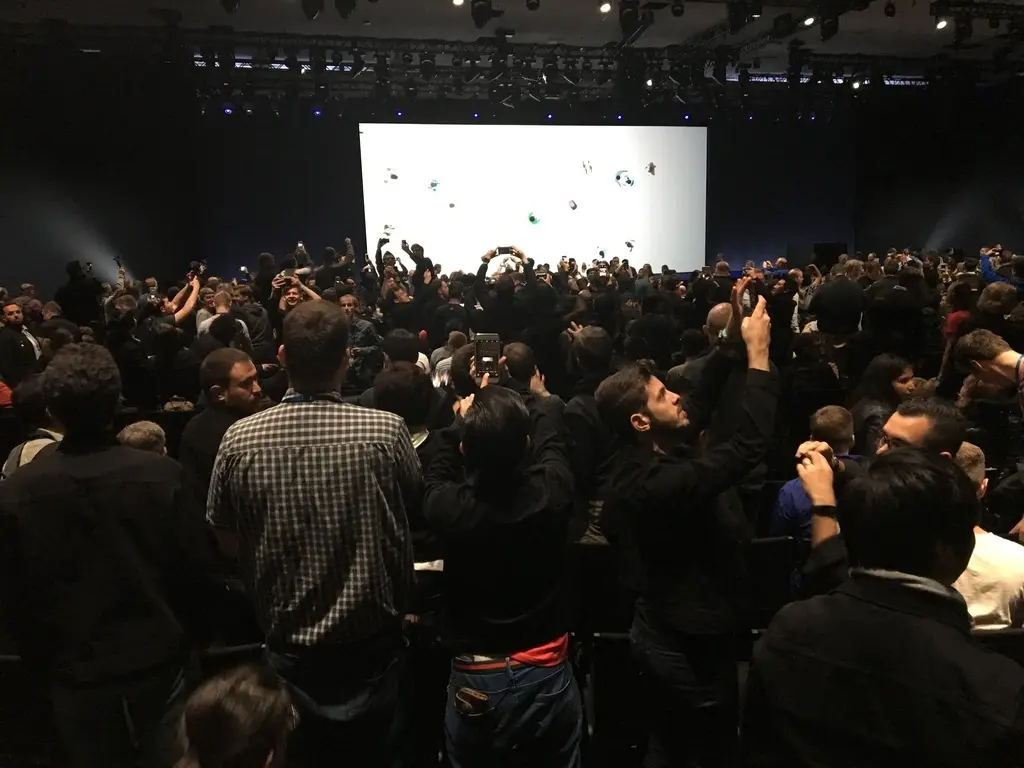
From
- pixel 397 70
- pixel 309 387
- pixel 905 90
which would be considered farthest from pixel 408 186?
pixel 309 387

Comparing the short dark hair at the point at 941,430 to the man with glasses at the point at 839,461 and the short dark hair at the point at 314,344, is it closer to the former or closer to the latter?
the man with glasses at the point at 839,461

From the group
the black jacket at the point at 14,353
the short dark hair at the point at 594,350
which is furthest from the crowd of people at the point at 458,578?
the black jacket at the point at 14,353

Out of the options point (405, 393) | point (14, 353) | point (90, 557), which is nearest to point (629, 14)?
point (14, 353)

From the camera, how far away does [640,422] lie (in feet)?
6.90

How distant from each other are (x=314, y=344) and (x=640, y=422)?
932mm

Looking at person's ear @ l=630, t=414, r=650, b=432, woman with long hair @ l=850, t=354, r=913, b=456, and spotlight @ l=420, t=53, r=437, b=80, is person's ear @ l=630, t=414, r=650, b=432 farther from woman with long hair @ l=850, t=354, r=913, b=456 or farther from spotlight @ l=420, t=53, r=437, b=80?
spotlight @ l=420, t=53, r=437, b=80

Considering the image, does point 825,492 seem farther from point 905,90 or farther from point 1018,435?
point 905,90

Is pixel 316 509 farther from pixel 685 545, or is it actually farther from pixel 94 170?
pixel 94 170

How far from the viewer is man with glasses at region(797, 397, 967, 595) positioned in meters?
1.77

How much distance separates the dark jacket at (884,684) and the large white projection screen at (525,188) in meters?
12.1

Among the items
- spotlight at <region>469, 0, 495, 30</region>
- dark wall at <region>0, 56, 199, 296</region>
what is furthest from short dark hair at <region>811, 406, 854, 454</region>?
dark wall at <region>0, 56, 199, 296</region>

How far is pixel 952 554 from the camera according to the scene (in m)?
1.22

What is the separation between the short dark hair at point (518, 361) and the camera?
345cm

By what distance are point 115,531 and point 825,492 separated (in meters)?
1.73
